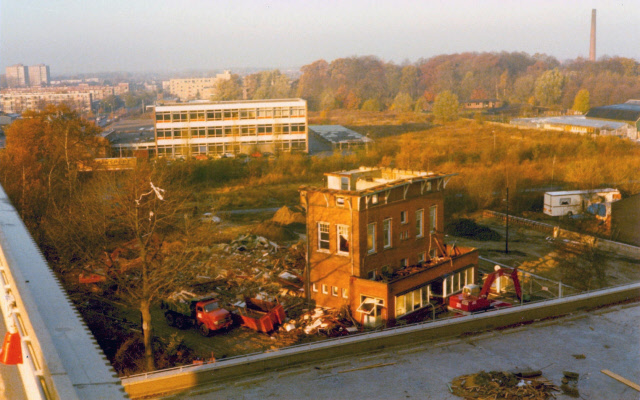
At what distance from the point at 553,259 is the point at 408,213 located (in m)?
6.84

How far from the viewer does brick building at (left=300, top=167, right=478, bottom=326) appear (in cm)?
1367

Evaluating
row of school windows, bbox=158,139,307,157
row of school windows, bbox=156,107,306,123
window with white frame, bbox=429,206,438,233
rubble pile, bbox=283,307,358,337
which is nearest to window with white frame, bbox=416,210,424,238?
window with white frame, bbox=429,206,438,233

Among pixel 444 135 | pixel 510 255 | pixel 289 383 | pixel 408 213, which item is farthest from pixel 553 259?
pixel 444 135

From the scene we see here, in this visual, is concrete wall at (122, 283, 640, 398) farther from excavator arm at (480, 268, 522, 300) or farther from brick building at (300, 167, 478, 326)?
brick building at (300, 167, 478, 326)

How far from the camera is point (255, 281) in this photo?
16.7 meters

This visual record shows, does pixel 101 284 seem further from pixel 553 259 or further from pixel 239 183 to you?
pixel 239 183

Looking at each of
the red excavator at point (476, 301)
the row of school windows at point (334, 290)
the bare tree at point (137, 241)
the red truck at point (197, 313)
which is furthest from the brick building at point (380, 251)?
the bare tree at point (137, 241)

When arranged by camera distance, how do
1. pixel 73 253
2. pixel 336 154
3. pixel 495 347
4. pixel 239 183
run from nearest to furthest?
1. pixel 495 347
2. pixel 73 253
3. pixel 239 183
4. pixel 336 154

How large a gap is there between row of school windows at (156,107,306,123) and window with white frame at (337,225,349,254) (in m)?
28.1

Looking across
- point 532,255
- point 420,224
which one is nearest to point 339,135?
point 532,255

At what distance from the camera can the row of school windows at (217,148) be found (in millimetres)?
40003

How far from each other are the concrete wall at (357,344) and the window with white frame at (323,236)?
14.3 ft

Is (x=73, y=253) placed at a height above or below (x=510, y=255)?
above

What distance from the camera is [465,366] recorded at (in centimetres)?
948
